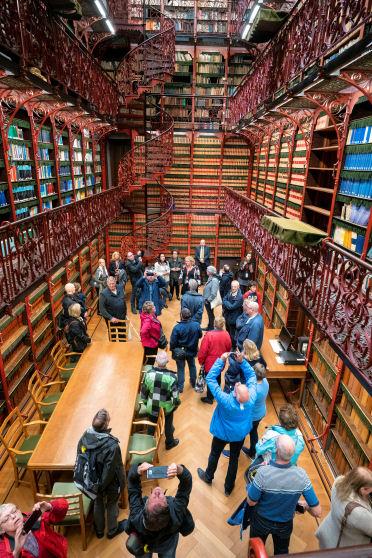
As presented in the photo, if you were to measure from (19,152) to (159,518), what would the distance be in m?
5.09

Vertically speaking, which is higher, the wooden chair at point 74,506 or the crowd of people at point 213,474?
the crowd of people at point 213,474

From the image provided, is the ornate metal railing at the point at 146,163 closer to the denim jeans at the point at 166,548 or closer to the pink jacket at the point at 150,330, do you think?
the pink jacket at the point at 150,330

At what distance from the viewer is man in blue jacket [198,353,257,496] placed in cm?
311

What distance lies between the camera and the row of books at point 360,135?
12.0 ft

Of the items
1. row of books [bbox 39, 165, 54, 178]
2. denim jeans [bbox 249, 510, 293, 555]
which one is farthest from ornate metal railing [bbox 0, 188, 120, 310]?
denim jeans [bbox 249, 510, 293, 555]

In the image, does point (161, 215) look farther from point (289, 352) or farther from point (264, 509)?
point (264, 509)

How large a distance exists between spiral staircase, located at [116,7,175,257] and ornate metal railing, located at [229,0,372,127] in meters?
3.06

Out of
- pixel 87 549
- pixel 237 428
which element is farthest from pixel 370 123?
pixel 87 549

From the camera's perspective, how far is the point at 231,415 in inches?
125

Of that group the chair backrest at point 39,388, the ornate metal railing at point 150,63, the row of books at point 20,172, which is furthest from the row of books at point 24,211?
the ornate metal railing at point 150,63

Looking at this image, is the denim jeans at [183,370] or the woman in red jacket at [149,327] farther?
the denim jeans at [183,370]

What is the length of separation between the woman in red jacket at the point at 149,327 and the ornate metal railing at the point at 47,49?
312 cm

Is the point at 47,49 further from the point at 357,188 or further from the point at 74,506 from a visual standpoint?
the point at 74,506

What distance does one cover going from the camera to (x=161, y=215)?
1016 centimetres
